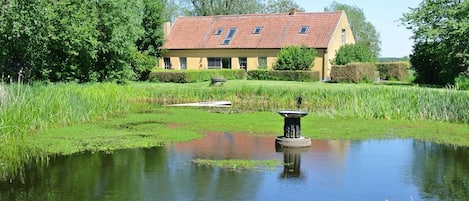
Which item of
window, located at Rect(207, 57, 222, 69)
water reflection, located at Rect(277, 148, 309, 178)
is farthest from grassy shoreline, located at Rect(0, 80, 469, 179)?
window, located at Rect(207, 57, 222, 69)

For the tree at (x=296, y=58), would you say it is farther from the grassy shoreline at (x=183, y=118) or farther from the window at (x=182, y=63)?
the grassy shoreline at (x=183, y=118)

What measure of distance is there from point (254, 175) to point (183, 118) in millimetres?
7806

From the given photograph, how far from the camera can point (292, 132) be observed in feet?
40.8

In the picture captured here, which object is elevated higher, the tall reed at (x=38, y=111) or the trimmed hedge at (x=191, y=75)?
the trimmed hedge at (x=191, y=75)

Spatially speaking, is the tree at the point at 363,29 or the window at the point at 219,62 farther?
the tree at the point at 363,29

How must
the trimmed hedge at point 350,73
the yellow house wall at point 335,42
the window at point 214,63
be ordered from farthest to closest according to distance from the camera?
the window at point 214,63, the yellow house wall at point 335,42, the trimmed hedge at point 350,73

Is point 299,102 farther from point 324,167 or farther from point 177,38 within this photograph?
point 177,38

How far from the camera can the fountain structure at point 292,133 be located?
1220 centimetres

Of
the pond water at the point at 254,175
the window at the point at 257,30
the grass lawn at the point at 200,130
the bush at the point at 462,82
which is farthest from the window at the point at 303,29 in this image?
the pond water at the point at 254,175

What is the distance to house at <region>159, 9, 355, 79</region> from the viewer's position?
1432 inches

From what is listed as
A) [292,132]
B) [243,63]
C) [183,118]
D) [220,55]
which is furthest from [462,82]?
[220,55]

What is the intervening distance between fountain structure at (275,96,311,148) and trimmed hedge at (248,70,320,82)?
20.0m

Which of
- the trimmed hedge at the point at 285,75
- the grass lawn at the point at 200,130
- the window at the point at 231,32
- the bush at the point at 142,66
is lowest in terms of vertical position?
the grass lawn at the point at 200,130

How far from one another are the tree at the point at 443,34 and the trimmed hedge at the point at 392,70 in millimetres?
5117
